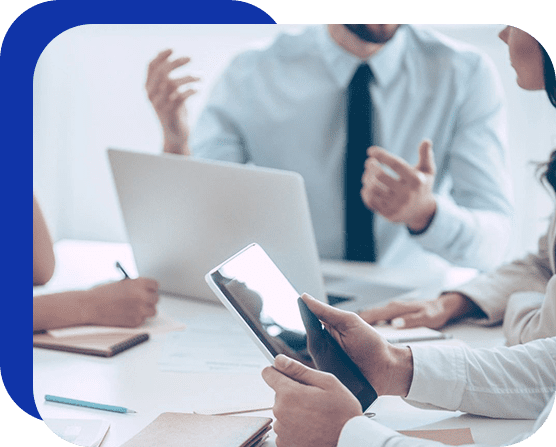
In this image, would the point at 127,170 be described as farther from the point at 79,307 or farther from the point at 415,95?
the point at 415,95

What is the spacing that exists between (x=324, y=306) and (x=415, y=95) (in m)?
1.49

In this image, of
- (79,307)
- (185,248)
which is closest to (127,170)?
(185,248)

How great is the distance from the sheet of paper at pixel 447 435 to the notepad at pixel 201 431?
0.22 m

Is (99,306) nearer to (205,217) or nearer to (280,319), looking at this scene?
(205,217)

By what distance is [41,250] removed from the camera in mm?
1331

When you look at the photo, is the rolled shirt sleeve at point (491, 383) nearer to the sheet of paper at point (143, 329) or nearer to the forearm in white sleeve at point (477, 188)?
the sheet of paper at point (143, 329)

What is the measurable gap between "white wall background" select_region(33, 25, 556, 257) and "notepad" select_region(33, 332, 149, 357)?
1.92 meters

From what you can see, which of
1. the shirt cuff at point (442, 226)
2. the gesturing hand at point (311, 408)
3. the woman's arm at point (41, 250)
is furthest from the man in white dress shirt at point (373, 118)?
the gesturing hand at point (311, 408)

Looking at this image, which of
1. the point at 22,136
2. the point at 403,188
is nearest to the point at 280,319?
the point at 22,136

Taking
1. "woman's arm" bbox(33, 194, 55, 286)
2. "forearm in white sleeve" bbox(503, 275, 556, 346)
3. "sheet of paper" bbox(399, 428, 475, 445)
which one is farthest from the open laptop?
"sheet of paper" bbox(399, 428, 475, 445)

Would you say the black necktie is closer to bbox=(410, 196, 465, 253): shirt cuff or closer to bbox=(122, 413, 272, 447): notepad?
bbox=(410, 196, 465, 253): shirt cuff

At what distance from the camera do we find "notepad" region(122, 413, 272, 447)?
87cm

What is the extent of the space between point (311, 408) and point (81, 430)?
1.14 feet

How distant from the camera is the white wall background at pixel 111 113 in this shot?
2.93 m
